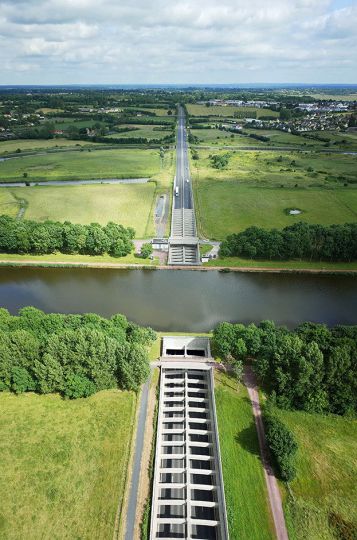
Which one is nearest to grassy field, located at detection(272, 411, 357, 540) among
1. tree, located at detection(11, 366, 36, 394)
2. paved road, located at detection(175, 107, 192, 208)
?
tree, located at detection(11, 366, 36, 394)

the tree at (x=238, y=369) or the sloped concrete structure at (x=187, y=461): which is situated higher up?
the tree at (x=238, y=369)

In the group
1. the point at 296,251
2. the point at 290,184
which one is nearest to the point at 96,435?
the point at 296,251

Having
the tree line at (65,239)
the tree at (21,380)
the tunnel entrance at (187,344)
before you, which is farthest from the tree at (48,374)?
the tree line at (65,239)

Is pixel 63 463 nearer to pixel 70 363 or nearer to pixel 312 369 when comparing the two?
pixel 70 363

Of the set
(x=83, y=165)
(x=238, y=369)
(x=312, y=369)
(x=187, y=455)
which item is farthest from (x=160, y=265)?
(x=83, y=165)

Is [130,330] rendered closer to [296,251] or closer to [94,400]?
[94,400]

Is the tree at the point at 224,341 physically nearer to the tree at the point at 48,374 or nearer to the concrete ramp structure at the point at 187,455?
the concrete ramp structure at the point at 187,455
